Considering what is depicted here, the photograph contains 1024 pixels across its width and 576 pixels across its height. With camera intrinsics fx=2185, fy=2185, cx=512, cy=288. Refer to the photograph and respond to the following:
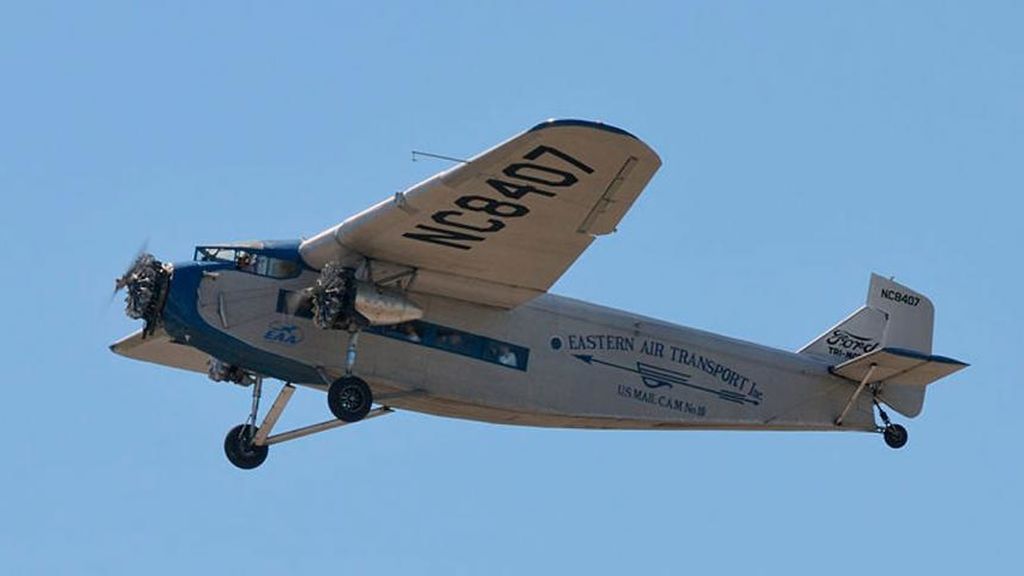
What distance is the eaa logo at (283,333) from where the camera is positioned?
29.1 m

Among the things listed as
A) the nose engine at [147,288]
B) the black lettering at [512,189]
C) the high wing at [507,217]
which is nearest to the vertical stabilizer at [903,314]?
the high wing at [507,217]

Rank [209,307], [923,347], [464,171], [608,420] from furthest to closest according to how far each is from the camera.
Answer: [923,347]
[608,420]
[209,307]
[464,171]

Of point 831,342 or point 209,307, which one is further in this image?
point 831,342

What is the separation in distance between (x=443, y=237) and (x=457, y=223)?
0.43m

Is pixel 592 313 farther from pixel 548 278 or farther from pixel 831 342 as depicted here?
pixel 831 342

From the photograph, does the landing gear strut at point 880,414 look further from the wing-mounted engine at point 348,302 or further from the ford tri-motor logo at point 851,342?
the wing-mounted engine at point 348,302

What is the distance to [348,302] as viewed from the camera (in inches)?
1126

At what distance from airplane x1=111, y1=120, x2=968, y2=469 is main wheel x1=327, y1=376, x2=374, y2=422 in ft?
0.09

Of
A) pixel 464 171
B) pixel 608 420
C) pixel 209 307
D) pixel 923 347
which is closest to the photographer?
pixel 464 171

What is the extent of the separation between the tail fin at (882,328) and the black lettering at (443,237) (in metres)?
6.93

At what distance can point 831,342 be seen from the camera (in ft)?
110

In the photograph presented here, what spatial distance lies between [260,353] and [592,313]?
16.1 ft

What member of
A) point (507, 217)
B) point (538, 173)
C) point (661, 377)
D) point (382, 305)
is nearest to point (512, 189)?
point (538, 173)

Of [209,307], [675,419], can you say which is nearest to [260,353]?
[209,307]
